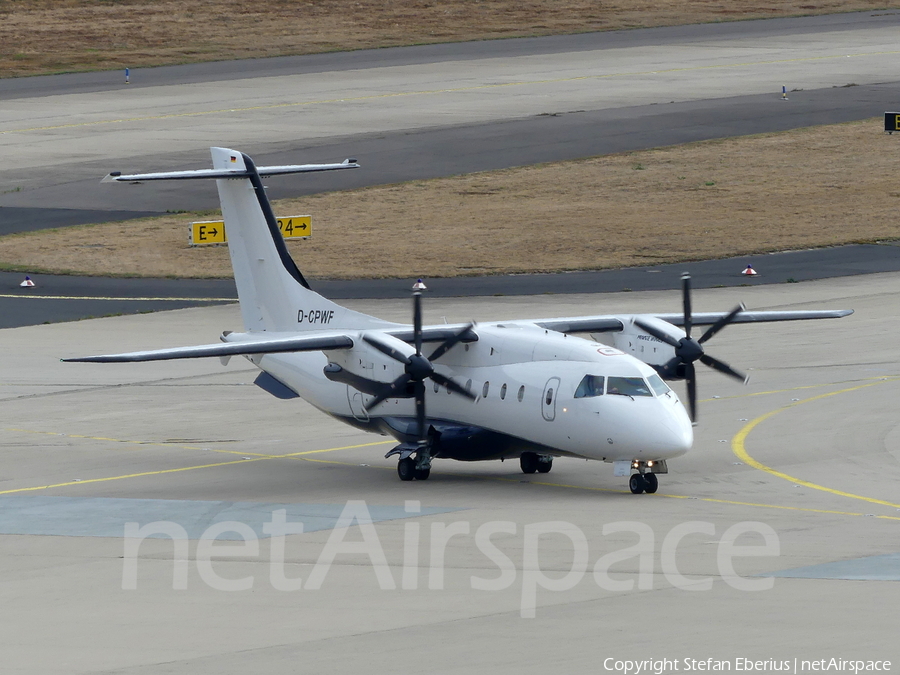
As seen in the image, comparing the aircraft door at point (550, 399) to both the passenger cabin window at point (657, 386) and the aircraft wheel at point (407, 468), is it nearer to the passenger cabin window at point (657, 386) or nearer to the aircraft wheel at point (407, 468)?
the passenger cabin window at point (657, 386)

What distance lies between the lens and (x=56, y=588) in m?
23.7

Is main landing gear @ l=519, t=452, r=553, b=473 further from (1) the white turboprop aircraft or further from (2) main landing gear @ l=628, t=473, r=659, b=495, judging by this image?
(2) main landing gear @ l=628, t=473, r=659, b=495

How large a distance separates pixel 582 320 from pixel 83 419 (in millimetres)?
14477

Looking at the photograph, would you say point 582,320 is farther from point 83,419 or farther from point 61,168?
point 61,168

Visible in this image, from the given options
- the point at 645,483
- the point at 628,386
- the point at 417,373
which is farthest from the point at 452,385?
the point at 645,483

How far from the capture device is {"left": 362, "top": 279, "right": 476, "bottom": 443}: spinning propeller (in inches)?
1214

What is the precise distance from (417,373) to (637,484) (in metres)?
4.97

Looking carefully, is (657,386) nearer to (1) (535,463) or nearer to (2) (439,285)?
(1) (535,463)

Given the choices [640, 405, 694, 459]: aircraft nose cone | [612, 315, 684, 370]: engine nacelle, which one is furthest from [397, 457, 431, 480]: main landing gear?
[640, 405, 694, 459]: aircraft nose cone

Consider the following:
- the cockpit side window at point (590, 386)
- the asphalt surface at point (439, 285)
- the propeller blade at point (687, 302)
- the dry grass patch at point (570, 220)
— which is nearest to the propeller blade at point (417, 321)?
the cockpit side window at point (590, 386)

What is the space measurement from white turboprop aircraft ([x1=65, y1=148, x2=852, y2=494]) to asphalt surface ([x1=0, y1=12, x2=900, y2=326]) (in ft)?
65.3

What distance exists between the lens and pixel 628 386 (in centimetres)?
2988

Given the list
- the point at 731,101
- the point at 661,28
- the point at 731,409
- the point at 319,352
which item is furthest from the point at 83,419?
the point at 661,28

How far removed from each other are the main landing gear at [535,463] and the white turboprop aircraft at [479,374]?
3 cm
